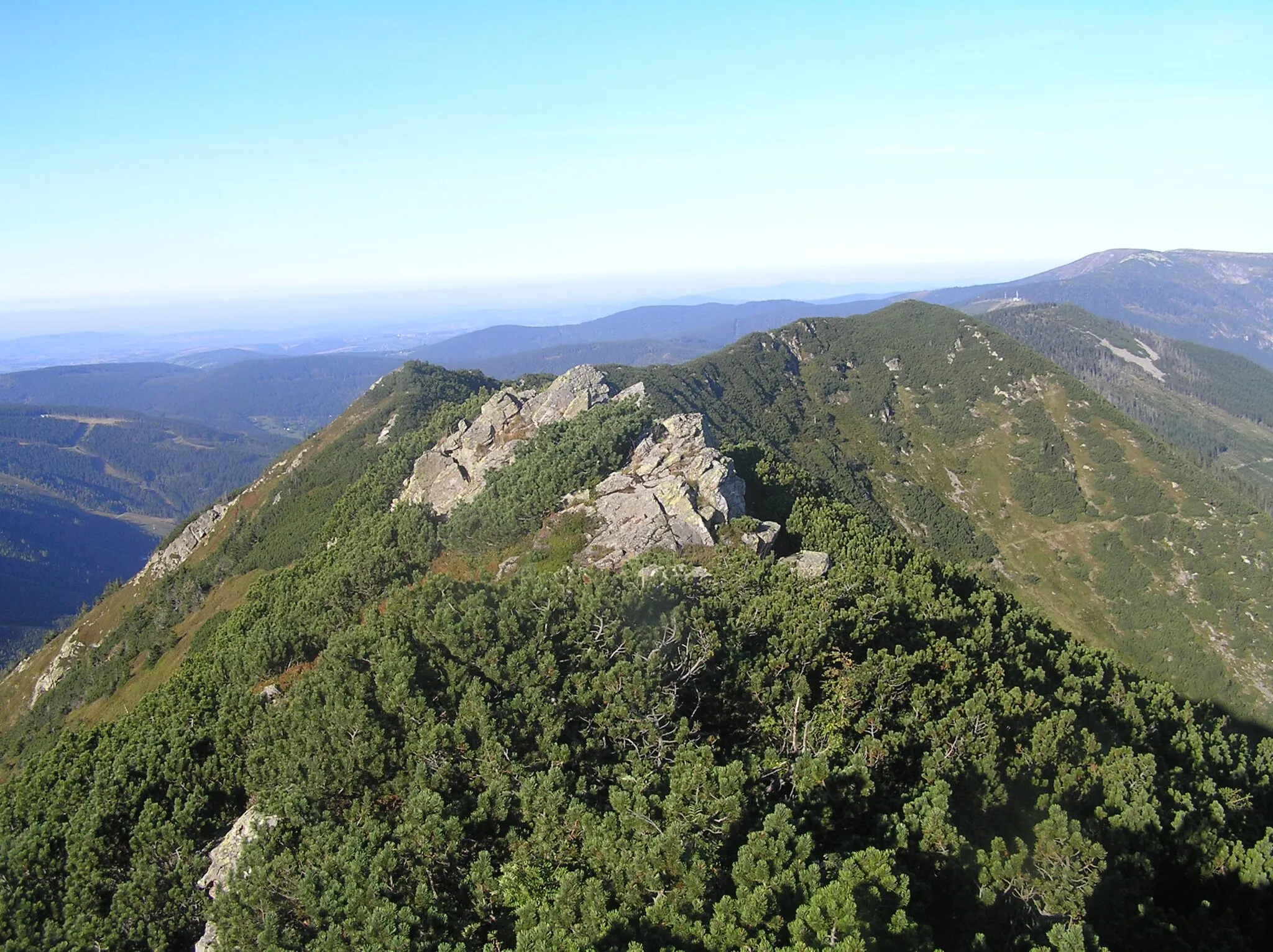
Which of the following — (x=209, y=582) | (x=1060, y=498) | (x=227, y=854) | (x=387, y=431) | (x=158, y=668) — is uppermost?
(x=387, y=431)

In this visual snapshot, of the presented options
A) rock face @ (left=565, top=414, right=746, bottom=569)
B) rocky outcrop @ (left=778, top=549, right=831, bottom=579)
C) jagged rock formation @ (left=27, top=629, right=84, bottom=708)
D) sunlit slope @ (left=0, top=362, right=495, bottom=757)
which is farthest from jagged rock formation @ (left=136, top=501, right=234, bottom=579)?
rocky outcrop @ (left=778, top=549, right=831, bottom=579)

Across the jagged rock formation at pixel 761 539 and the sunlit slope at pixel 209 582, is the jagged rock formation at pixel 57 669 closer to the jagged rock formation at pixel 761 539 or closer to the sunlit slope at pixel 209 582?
the sunlit slope at pixel 209 582

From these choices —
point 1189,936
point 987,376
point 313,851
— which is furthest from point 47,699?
point 987,376

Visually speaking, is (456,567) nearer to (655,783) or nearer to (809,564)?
(809,564)

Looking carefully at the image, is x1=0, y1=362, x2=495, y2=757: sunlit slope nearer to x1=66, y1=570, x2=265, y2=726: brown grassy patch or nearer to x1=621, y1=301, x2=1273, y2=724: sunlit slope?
x1=66, y1=570, x2=265, y2=726: brown grassy patch

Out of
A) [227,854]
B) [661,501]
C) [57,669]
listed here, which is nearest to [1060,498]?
[661,501]

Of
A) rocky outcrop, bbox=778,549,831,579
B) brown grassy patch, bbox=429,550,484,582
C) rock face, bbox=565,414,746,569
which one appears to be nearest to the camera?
rocky outcrop, bbox=778,549,831,579
